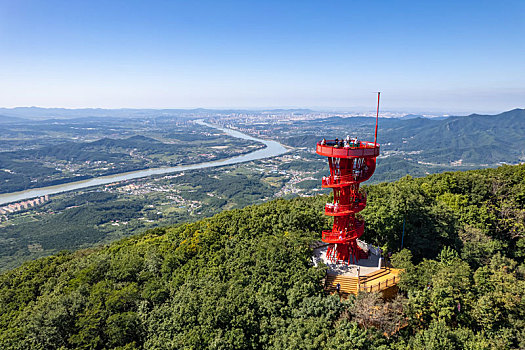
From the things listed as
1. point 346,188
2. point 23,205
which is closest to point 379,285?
point 346,188

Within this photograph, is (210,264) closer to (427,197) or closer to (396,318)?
(396,318)

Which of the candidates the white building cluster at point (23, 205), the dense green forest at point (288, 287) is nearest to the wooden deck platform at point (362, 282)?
the dense green forest at point (288, 287)

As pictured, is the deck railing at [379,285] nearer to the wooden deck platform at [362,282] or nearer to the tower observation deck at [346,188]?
the wooden deck platform at [362,282]

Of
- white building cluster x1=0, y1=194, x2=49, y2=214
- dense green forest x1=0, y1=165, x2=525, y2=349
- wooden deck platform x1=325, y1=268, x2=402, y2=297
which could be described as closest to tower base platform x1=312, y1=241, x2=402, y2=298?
wooden deck platform x1=325, y1=268, x2=402, y2=297

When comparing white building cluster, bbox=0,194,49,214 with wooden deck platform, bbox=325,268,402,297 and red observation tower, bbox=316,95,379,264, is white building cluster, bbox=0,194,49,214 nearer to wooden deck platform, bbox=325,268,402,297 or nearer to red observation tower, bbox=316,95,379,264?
red observation tower, bbox=316,95,379,264

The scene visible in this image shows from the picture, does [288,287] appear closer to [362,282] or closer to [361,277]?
[362,282]

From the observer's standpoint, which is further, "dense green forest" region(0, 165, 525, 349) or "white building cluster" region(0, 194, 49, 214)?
"white building cluster" region(0, 194, 49, 214)
